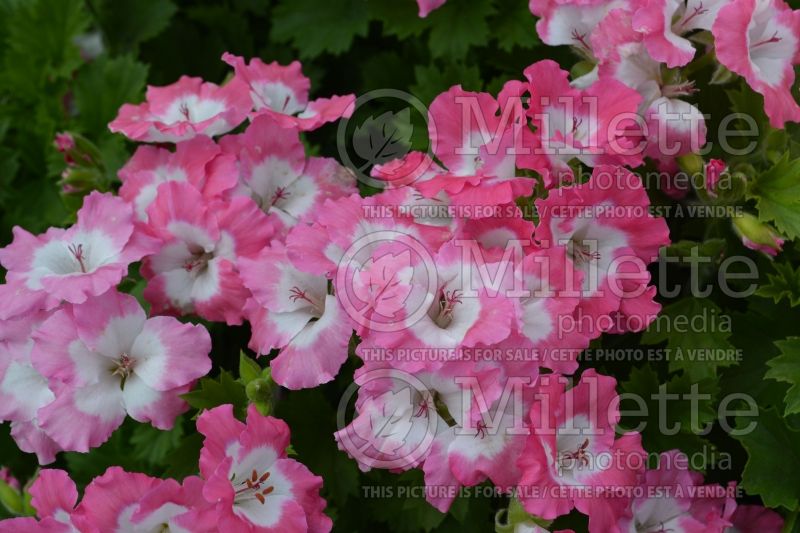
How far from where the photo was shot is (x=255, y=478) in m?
1.21

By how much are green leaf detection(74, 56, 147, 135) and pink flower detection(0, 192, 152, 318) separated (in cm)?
61

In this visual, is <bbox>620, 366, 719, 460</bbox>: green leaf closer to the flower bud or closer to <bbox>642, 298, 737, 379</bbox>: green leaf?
<bbox>642, 298, 737, 379</bbox>: green leaf

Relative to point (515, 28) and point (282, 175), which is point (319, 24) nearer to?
point (515, 28)

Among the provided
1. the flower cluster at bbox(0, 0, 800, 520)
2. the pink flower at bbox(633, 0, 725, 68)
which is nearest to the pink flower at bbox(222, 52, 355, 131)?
the flower cluster at bbox(0, 0, 800, 520)

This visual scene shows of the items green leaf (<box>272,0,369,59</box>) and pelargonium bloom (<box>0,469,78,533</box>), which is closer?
pelargonium bloom (<box>0,469,78,533</box>)

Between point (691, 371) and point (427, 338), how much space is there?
491mm

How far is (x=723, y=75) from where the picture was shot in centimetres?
142

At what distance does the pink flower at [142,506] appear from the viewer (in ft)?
3.73

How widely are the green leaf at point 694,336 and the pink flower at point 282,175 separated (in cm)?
55

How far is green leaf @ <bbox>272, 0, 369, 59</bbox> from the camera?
1964 millimetres

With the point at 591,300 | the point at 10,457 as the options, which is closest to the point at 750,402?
the point at 591,300

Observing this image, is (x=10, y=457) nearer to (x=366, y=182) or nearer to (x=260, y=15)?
(x=366, y=182)

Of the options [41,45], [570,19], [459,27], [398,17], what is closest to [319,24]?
[398,17]

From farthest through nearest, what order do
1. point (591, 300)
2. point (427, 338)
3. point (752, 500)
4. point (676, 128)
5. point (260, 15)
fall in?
point (260, 15), point (752, 500), point (676, 128), point (591, 300), point (427, 338)
